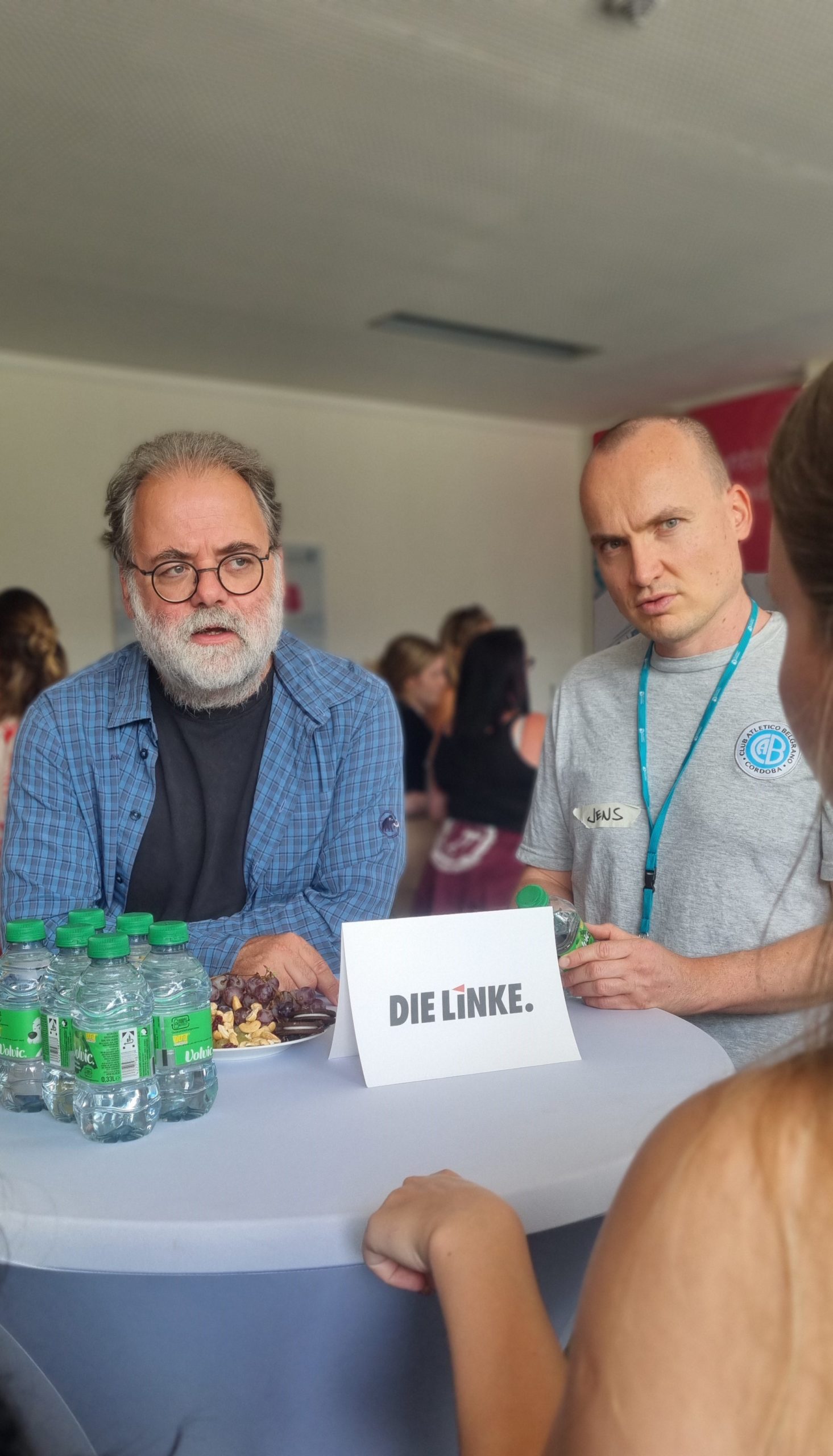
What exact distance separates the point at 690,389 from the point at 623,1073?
26.3 feet

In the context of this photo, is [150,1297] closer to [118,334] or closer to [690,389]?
[118,334]

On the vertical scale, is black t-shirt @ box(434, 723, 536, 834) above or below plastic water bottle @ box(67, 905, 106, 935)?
below

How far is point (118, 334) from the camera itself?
6516mm

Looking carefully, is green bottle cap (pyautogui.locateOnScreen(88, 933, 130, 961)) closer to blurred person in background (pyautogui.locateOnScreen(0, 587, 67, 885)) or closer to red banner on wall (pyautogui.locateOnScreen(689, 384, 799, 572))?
blurred person in background (pyautogui.locateOnScreen(0, 587, 67, 885))

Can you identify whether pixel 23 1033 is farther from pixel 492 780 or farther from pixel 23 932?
pixel 492 780

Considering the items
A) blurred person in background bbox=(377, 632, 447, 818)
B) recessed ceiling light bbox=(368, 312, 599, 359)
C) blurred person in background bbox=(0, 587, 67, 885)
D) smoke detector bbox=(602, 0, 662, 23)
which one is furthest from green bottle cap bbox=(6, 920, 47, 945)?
recessed ceiling light bbox=(368, 312, 599, 359)

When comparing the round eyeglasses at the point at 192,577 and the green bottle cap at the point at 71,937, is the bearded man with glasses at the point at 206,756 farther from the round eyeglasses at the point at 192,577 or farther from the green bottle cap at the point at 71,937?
the green bottle cap at the point at 71,937

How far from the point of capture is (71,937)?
1193 millimetres

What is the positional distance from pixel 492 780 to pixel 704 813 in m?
2.53

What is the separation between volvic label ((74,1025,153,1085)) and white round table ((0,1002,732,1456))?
7 cm

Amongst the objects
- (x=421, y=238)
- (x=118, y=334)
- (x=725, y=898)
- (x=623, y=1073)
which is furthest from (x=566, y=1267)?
(x=118, y=334)

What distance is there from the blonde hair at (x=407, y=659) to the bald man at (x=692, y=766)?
3.94m

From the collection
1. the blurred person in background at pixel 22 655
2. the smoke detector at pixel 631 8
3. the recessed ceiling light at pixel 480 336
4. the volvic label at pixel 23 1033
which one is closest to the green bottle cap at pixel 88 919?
the volvic label at pixel 23 1033

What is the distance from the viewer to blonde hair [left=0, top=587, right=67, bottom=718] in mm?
4000
